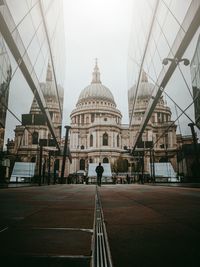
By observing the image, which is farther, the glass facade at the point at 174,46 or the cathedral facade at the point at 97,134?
the cathedral facade at the point at 97,134

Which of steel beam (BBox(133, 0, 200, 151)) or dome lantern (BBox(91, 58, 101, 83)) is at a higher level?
dome lantern (BBox(91, 58, 101, 83))

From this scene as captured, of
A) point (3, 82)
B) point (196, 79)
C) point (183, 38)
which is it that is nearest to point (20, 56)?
point (3, 82)

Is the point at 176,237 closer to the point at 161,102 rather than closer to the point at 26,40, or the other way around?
the point at 26,40

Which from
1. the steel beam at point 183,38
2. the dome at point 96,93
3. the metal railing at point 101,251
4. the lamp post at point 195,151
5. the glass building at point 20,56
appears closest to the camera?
the metal railing at point 101,251

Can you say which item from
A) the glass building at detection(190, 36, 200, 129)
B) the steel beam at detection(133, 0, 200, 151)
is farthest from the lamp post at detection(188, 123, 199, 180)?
the steel beam at detection(133, 0, 200, 151)

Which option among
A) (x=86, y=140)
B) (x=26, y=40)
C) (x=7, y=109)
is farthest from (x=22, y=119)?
(x=86, y=140)

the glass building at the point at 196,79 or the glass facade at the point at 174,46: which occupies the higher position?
the glass facade at the point at 174,46

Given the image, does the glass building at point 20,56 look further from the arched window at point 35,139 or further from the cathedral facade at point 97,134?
the cathedral facade at point 97,134

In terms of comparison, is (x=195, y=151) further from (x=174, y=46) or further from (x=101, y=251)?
(x=101, y=251)

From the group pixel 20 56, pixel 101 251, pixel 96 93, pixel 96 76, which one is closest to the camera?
pixel 101 251

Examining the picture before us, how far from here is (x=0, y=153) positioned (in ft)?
25.6

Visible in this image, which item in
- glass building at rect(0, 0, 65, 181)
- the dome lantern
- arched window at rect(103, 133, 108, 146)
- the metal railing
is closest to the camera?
the metal railing

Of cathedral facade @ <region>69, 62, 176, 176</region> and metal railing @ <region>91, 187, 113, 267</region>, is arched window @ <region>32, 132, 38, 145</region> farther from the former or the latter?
cathedral facade @ <region>69, 62, 176, 176</region>

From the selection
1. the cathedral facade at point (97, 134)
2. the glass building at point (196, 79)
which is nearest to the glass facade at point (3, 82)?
the glass building at point (196, 79)
